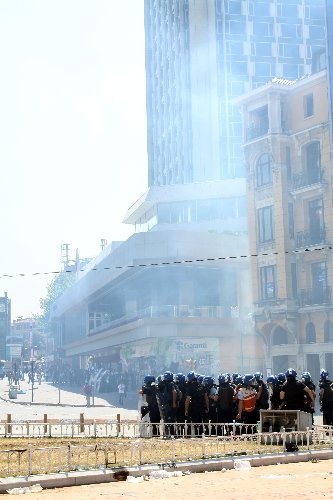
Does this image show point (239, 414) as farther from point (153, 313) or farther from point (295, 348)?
point (153, 313)

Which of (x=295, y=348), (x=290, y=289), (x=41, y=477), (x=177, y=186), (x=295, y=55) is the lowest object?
(x=41, y=477)

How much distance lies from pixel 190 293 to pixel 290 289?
1420 cm

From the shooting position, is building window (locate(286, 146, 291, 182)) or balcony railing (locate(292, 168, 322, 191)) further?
building window (locate(286, 146, 291, 182))

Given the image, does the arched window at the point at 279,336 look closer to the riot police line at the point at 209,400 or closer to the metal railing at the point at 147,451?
the riot police line at the point at 209,400

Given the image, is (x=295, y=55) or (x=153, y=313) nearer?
(x=153, y=313)

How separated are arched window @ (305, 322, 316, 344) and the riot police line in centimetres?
2912

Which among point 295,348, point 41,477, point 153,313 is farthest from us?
point 153,313

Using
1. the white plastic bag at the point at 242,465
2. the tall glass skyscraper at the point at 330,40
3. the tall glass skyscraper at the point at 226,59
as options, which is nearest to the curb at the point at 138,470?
the white plastic bag at the point at 242,465

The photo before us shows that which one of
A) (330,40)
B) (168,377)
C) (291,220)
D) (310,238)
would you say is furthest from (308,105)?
(168,377)

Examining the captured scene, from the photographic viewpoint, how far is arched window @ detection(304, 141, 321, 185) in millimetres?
49875

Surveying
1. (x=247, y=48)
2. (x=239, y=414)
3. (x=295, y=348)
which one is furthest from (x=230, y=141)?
(x=239, y=414)

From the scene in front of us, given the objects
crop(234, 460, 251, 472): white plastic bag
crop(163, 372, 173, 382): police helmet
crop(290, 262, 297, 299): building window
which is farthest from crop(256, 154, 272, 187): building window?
crop(234, 460, 251, 472): white plastic bag

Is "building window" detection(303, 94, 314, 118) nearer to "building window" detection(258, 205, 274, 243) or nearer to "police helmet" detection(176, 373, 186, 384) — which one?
"building window" detection(258, 205, 274, 243)

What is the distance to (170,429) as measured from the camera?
19797 millimetres
